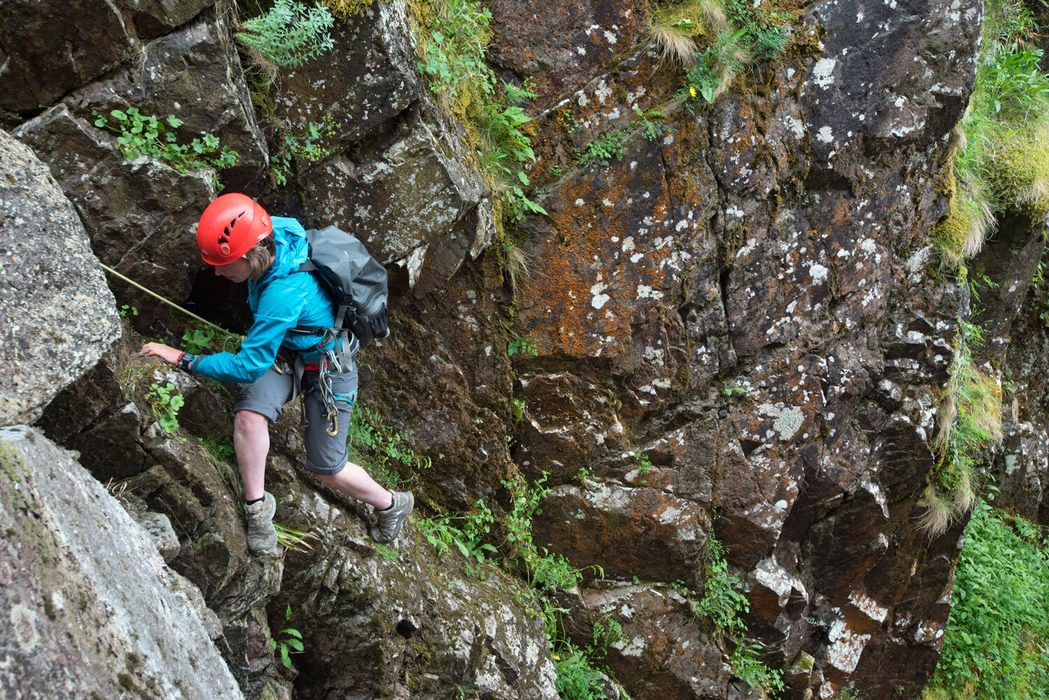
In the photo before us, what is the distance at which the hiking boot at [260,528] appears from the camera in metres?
4.66

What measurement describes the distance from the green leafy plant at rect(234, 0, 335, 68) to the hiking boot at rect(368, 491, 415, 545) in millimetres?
3044

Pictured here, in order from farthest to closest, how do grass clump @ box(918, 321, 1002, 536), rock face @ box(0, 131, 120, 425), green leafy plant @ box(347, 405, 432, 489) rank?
1. grass clump @ box(918, 321, 1002, 536)
2. green leafy plant @ box(347, 405, 432, 489)
3. rock face @ box(0, 131, 120, 425)

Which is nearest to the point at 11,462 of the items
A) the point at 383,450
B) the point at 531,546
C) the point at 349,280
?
the point at 349,280

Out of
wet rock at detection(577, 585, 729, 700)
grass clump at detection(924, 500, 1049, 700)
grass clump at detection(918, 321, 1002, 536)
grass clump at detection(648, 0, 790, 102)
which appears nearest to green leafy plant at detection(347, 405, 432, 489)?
wet rock at detection(577, 585, 729, 700)

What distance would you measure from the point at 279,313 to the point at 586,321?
3018 mm

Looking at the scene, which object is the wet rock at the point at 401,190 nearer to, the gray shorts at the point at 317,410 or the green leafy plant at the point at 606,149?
the gray shorts at the point at 317,410

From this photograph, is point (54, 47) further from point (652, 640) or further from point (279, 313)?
point (652, 640)

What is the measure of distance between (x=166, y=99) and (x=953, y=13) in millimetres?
6754

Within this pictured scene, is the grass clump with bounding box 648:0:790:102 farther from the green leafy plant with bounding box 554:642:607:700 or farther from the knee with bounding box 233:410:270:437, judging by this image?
the green leafy plant with bounding box 554:642:607:700

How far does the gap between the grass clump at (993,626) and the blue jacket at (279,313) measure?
381 inches

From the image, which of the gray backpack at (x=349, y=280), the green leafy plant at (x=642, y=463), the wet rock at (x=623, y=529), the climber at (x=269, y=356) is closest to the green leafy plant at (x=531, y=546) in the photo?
the wet rock at (x=623, y=529)

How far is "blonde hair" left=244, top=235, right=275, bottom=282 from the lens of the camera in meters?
4.36

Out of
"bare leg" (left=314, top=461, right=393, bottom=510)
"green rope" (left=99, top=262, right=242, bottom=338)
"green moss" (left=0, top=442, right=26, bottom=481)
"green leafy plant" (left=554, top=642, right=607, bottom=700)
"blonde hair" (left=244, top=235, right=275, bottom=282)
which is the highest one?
"blonde hair" (left=244, top=235, right=275, bottom=282)

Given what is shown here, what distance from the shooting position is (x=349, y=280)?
4.64 metres
